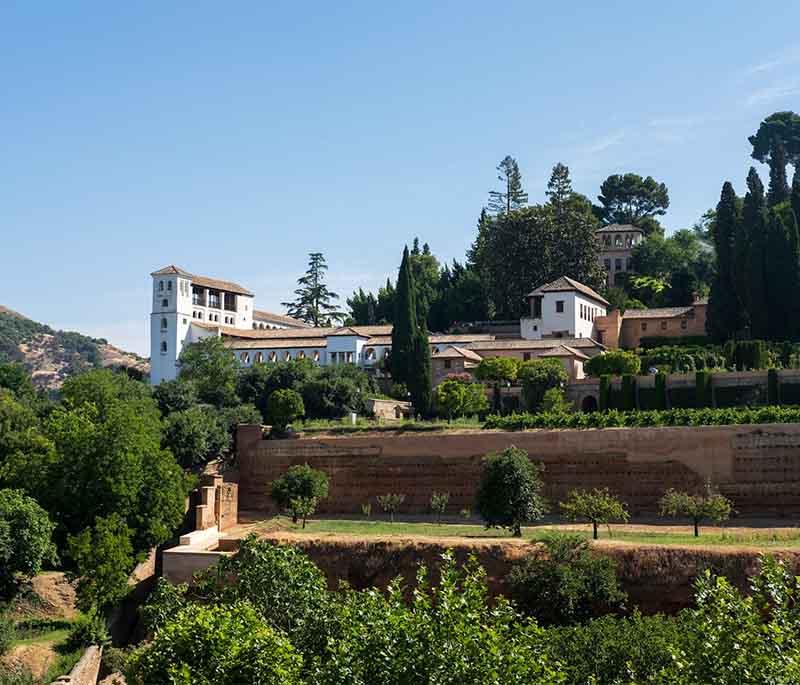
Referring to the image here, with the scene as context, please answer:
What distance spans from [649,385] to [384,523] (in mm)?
12315

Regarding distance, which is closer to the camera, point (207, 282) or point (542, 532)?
point (542, 532)

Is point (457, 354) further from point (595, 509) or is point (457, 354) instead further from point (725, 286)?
point (595, 509)

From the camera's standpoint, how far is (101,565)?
2658cm

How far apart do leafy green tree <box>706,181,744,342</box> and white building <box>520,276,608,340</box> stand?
6.15 metres

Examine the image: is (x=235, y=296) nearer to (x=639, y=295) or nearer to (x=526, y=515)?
(x=639, y=295)

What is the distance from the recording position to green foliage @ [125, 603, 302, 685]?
546 inches

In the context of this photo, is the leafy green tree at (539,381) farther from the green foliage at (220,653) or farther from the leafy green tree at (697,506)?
the green foliage at (220,653)

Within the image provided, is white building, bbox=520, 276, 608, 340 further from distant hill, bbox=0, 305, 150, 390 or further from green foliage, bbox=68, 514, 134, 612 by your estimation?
distant hill, bbox=0, 305, 150, 390

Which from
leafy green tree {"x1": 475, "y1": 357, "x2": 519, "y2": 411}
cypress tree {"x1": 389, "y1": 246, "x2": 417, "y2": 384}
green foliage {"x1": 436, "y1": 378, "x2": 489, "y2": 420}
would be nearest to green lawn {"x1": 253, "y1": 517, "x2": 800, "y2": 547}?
green foliage {"x1": 436, "y1": 378, "x2": 489, "y2": 420}

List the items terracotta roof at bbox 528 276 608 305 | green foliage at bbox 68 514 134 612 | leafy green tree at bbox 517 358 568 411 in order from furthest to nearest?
terracotta roof at bbox 528 276 608 305 → leafy green tree at bbox 517 358 568 411 → green foliage at bbox 68 514 134 612

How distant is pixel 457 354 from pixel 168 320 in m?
17.6

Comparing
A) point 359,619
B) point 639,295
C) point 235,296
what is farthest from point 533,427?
point 235,296

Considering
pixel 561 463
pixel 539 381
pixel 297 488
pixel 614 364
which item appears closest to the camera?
pixel 297 488

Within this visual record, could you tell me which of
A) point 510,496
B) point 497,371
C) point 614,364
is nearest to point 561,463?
point 510,496
